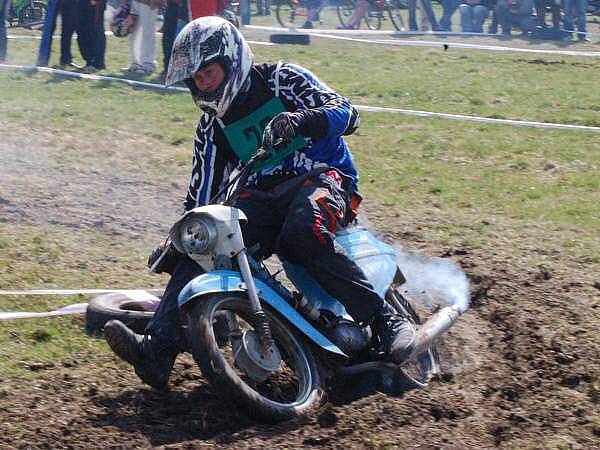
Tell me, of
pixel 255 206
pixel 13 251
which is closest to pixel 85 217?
pixel 13 251

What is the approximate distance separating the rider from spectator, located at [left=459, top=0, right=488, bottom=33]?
23.4m

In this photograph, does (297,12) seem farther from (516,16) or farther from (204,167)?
(204,167)

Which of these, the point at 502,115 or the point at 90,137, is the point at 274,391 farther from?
the point at 502,115

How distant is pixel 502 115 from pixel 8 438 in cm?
1015

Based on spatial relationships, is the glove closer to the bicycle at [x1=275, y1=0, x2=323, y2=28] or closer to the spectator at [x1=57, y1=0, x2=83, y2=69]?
the spectator at [x1=57, y1=0, x2=83, y2=69]

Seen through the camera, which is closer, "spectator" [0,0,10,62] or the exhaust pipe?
the exhaust pipe

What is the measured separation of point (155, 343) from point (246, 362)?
0.46 meters

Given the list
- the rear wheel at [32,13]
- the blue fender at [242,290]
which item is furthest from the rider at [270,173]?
the rear wheel at [32,13]

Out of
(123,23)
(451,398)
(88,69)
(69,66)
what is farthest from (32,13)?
(451,398)

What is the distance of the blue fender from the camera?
4551 mm

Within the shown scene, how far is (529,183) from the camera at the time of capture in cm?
1005

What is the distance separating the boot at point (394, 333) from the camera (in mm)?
5180

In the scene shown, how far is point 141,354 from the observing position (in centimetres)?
480

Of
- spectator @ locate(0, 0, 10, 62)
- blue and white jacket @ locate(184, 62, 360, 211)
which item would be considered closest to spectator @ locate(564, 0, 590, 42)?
spectator @ locate(0, 0, 10, 62)
